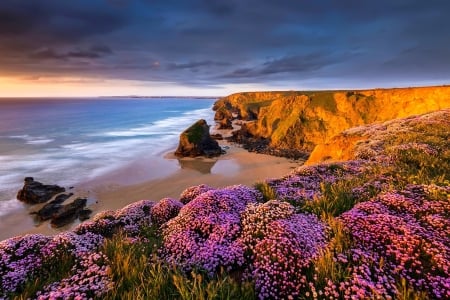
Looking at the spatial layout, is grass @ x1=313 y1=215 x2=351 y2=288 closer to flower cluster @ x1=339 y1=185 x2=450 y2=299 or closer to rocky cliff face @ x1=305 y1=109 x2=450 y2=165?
flower cluster @ x1=339 y1=185 x2=450 y2=299

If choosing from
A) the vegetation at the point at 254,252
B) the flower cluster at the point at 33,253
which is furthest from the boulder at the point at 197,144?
the flower cluster at the point at 33,253

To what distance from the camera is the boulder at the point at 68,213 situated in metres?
23.5

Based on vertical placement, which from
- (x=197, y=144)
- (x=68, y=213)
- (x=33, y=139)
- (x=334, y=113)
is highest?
(x=334, y=113)

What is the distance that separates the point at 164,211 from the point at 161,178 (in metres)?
29.9

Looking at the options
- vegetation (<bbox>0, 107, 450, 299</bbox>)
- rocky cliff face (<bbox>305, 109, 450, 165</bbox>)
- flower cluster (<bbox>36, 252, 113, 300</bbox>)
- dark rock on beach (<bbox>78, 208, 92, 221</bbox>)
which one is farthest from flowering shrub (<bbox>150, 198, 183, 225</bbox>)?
dark rock on beach (<bbox>78, 208, 92, 221</bbox>)

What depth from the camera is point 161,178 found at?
36094 millimetres

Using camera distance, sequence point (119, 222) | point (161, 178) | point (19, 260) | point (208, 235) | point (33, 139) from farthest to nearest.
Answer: point (33, 139) → point (161, 178) → point (119, 222) → point (208, 235) → point (19, 260)

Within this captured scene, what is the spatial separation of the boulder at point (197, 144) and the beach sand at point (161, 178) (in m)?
1.90

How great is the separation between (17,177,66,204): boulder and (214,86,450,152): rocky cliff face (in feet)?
129

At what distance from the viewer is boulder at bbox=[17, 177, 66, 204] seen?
2842 centimetres

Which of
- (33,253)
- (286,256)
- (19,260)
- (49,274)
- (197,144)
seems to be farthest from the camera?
(197,144)

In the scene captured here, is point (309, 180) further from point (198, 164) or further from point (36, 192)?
point (198, 164)

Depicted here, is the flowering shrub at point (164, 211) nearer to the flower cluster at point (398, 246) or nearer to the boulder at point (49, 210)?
the flower cluster at point (398, 246)

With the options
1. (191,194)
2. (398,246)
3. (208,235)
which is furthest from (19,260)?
(398,246)
